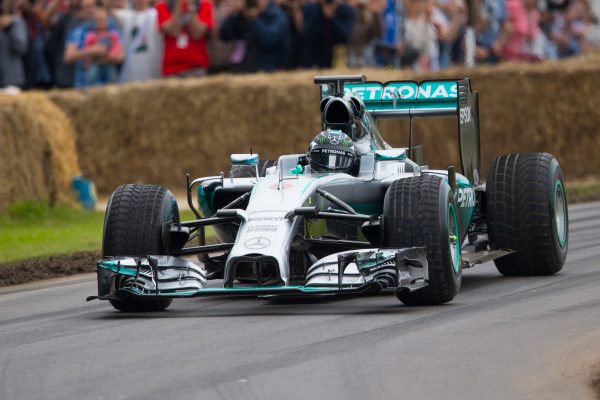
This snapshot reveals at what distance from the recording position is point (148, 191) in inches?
479

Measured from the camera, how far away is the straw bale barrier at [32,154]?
67.0 feet

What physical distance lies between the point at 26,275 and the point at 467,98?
15.6 ft

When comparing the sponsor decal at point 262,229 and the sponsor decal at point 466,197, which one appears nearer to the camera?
the sponsor decal at point 262,229

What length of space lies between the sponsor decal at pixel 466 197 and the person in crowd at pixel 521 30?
45.3ft

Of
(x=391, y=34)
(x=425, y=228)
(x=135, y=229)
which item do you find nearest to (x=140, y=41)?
(x=391, y=34)

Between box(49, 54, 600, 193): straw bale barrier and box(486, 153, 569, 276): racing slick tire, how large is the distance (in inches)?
410

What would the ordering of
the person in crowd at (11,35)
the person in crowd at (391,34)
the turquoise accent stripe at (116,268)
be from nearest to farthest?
1. the turquoise accent stripe at (116,268)
2. the person in crowd at (11,35)
3. the person in crowd at (391,34)

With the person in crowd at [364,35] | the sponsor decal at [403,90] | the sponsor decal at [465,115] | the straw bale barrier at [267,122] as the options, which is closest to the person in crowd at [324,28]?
the person in crowd at [364,35]

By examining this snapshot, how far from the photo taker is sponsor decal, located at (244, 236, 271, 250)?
10992 mm

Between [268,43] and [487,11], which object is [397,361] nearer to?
[268,43]

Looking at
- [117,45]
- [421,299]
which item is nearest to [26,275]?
[421,299]

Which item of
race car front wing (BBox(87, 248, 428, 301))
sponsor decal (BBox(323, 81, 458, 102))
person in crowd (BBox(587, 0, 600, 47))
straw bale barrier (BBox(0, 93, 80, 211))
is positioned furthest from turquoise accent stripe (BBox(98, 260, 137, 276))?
person in crowd (BBox(587, 0, 600, 47))

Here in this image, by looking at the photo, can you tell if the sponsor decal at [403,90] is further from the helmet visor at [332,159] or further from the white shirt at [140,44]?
the white shirt at [140,44]

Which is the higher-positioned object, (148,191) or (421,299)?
(148,191)
